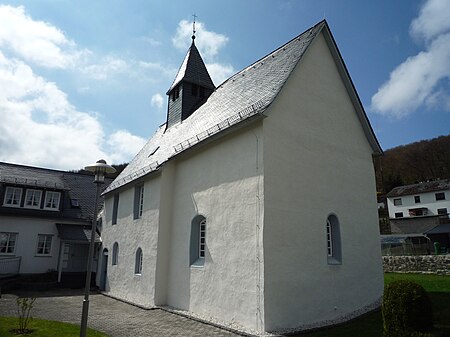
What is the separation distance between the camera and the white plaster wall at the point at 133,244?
615 inches

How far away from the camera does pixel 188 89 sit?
21953 mm

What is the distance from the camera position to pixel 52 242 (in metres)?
25.6

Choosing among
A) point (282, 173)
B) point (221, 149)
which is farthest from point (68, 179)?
point (282, 173)

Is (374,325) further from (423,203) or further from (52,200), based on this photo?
(423,203)

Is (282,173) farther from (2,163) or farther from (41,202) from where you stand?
(2,163)

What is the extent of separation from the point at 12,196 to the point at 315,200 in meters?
23.2

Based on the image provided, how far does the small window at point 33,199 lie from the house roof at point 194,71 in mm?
13110

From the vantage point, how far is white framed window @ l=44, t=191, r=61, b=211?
26.5 meters

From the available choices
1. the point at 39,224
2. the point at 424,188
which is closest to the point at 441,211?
the point at 424,188

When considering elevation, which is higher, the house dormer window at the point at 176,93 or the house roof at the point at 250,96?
the house dormer window at the point at 176,93

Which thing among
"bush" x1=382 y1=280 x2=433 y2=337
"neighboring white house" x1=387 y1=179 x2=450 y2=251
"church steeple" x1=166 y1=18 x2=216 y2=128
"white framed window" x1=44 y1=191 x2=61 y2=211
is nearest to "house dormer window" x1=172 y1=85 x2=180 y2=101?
"church steeple" x1=166 y1=18 x2=216 y2=128

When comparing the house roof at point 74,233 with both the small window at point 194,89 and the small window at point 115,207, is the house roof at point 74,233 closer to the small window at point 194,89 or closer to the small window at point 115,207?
the small window at point 115,207

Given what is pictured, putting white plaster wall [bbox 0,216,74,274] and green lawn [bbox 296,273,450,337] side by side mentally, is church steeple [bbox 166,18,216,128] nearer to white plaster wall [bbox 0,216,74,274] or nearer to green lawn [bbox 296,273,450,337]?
white plaster wall [bbox 0,216,74,274]

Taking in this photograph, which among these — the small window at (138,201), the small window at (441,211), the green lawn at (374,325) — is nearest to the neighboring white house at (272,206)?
the green lawn at (374,325)
